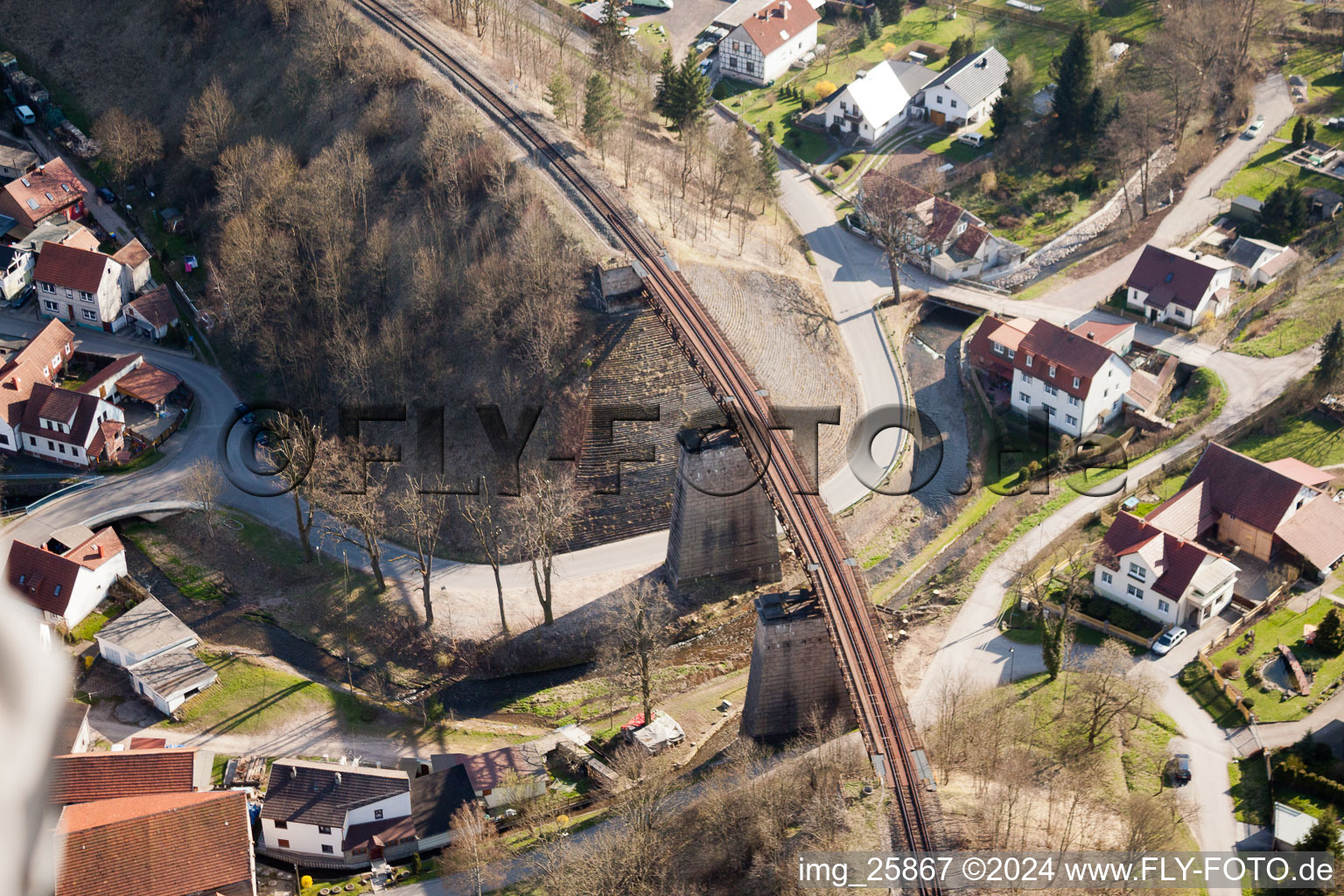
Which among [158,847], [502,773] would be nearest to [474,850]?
[502,773]

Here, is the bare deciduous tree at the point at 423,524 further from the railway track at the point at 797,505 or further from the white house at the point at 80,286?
the white house at the point at 80,286

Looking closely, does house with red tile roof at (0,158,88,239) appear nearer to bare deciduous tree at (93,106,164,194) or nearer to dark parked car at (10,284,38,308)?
bare deciduous tree at (93,106,164,194)

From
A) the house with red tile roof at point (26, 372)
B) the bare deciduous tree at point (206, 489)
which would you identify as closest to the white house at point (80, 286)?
the house with red tile roof at point (26, 372)

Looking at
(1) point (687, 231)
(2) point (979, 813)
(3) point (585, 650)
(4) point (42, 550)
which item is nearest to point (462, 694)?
(3) point (585, 650)

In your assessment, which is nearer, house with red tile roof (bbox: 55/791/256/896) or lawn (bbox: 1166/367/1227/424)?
house with red tile roof (bbox: 55/791/256/896)

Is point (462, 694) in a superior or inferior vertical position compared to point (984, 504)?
inferior

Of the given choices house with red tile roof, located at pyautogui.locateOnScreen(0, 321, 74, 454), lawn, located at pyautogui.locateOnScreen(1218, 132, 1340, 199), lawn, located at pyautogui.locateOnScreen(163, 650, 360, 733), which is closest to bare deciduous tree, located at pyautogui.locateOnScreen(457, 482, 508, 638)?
lawn, located at pyautogui.locateOnScreen(163, 650, 360, 733)

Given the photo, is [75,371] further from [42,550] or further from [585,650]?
[585,650]
